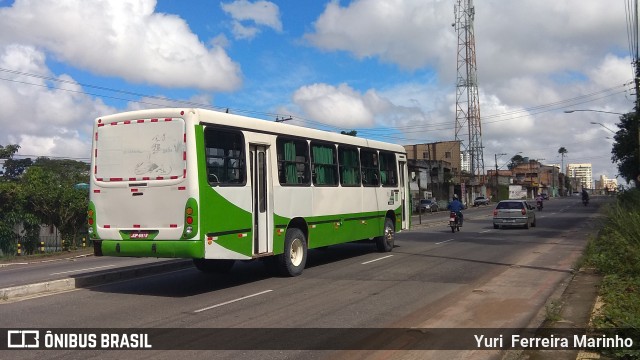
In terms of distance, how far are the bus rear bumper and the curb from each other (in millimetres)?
1446

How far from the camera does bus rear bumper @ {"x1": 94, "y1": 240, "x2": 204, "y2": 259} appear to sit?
31.3 feet

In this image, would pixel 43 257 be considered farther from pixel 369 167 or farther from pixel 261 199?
pixel 261 199

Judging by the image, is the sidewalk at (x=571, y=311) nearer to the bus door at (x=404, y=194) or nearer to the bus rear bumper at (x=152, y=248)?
the bus rear bumper at (x=152, y=248)

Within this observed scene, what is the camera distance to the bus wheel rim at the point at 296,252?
40.9ft

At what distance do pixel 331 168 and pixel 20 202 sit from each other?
18144 millimetres

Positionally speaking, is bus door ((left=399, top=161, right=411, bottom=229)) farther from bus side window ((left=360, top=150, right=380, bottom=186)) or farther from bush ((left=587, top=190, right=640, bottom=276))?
bush ((left=587, top=190, right=640, bottom=276))

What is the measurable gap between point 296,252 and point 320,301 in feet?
10.5

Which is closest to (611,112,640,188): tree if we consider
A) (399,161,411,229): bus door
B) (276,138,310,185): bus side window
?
(399,161,411,229): bus door

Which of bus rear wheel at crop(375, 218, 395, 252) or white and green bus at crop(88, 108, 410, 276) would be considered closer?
white and green bus at crop(88, 108, 410, 276)

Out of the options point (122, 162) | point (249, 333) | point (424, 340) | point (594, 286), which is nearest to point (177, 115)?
point (122, 162)

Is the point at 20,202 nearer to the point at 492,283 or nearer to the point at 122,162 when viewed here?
the point at 122,162

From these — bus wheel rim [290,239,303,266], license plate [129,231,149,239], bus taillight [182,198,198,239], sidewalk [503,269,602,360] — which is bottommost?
sidewalk [503,269,602,360]

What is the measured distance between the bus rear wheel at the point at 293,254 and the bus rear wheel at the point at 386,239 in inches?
188

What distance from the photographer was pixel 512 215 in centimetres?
2947
